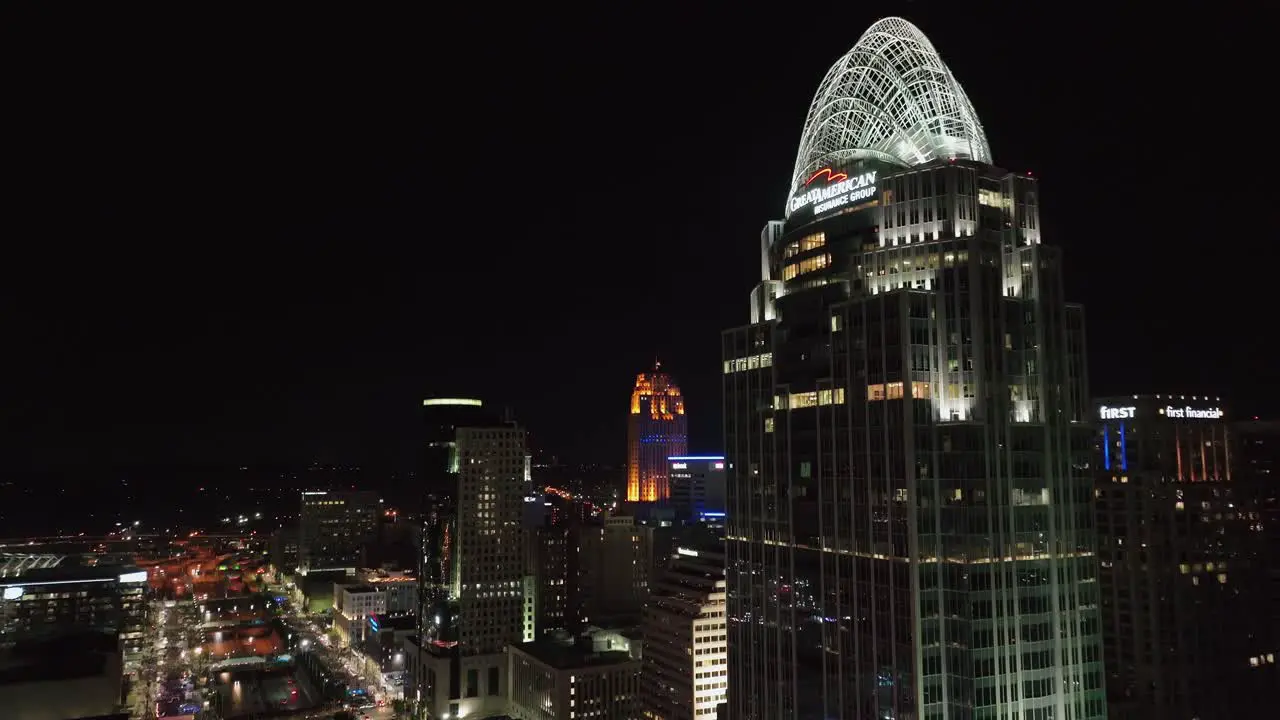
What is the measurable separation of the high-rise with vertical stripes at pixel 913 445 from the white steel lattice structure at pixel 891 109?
23 centimetres

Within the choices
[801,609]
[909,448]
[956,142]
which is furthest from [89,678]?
[956,142]

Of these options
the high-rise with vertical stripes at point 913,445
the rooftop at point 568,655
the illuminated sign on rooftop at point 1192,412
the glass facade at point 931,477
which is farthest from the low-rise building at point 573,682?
the illuminated sign on rooftop at point 1192,412

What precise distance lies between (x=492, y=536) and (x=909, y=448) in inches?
4615

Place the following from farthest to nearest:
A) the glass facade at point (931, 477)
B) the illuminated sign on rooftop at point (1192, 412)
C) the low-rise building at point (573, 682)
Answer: the low-rise building at point (573, 682)
the illuminated sign on rooftop at point (1192, 412)
the glass facade at point (931, 477)

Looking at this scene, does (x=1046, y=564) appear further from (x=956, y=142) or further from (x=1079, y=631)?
(x=956, y=142)

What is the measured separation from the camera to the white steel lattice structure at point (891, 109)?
8094cm

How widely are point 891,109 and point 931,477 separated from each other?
3798cm

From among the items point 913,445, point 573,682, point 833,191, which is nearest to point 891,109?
point 833,191

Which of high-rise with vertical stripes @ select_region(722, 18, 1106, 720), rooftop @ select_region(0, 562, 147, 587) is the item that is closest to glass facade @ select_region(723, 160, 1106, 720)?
high-rise with vertical stripes @ select_region(722, 18, 1106, 720)

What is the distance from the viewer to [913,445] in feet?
225

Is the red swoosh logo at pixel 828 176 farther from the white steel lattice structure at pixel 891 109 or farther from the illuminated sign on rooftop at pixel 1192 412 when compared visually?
the illuminated sign on rooftop at pixel 1192 412

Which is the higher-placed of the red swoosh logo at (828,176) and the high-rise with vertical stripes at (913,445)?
the red swoosh logo at (828,176)

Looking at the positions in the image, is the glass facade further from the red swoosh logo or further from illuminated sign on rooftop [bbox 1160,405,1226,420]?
illuminated sign on rooftop [bbox 1160,405,1226,420]

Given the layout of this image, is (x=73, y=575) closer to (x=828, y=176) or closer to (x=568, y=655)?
(x=568, y=655)
